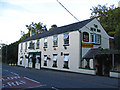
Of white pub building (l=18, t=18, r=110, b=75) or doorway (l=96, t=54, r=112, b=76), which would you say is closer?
doorway (l=96, t=54, r=112, b=76)

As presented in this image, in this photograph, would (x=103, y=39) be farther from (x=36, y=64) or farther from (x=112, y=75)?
(x=36, y=64)

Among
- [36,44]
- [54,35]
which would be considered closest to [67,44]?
[54,35]

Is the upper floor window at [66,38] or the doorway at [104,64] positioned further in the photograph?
the upper floor window at [66,38]

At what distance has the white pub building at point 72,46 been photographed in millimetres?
18297

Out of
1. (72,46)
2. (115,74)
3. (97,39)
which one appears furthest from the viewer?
(97,39)

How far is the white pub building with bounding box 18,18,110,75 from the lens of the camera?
60.0 ft

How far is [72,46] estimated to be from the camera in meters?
19.2

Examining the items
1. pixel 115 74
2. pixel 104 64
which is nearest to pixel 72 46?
pixel 104 64

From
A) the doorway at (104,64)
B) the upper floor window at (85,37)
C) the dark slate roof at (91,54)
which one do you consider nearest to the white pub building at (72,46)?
the upper floor window at (85,37)

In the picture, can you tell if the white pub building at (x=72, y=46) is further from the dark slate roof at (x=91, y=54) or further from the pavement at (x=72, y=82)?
the pavement at (x=72, y=82)

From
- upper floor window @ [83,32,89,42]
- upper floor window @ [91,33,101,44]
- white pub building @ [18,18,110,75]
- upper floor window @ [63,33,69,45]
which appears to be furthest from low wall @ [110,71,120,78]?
upper floor window @ [63,33,69,45]

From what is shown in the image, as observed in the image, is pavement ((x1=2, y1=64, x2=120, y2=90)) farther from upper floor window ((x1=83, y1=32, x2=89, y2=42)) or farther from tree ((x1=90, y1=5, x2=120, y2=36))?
tree ((x1=90, y1=5, x2=120, y2=36))

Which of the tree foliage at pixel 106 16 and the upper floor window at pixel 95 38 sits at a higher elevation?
the tree foliage at pixel 106 16

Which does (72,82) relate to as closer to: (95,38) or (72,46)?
(72,46)
